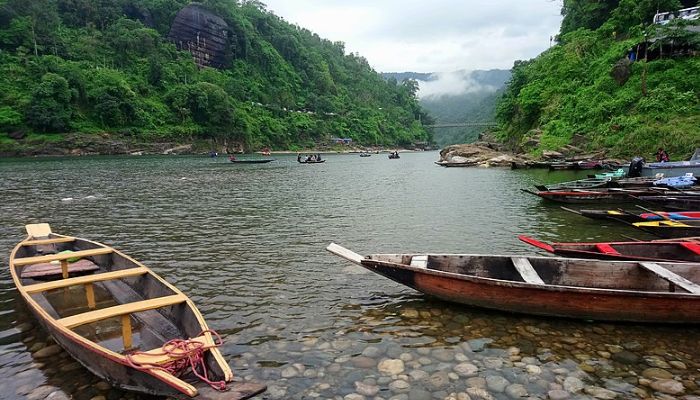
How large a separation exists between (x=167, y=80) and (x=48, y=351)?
402 ft

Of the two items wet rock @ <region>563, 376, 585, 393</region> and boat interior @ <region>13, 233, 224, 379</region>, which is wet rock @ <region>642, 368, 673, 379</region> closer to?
wet rock @ <region>563, 376, 585, 393</region>

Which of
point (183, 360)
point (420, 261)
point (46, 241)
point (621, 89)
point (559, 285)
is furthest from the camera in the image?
point (621, 89)

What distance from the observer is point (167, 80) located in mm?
113375

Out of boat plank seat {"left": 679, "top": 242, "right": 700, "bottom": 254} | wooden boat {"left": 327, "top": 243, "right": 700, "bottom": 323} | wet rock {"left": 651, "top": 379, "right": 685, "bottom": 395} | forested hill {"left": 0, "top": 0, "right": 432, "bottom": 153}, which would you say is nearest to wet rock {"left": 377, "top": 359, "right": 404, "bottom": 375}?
wooden boat {"left": 327, "top": 243, "right": 700, "bottom": 323}

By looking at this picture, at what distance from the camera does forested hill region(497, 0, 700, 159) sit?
40656 mm

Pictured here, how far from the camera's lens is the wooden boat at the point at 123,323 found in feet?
15.3

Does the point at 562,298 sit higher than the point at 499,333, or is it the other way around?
the point at 562,298

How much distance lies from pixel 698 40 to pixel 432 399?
188ft

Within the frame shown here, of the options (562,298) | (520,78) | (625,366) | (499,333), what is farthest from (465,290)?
(520,78)

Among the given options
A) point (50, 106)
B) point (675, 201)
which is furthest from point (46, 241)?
point (50, 106)

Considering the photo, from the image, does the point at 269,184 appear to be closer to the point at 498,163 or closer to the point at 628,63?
the point at 498,163

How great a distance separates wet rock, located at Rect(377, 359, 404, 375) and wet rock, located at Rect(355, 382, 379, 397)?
1.35ft

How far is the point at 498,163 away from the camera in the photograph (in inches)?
2094

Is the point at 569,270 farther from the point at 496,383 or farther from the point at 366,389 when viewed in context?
the point at 366,389
